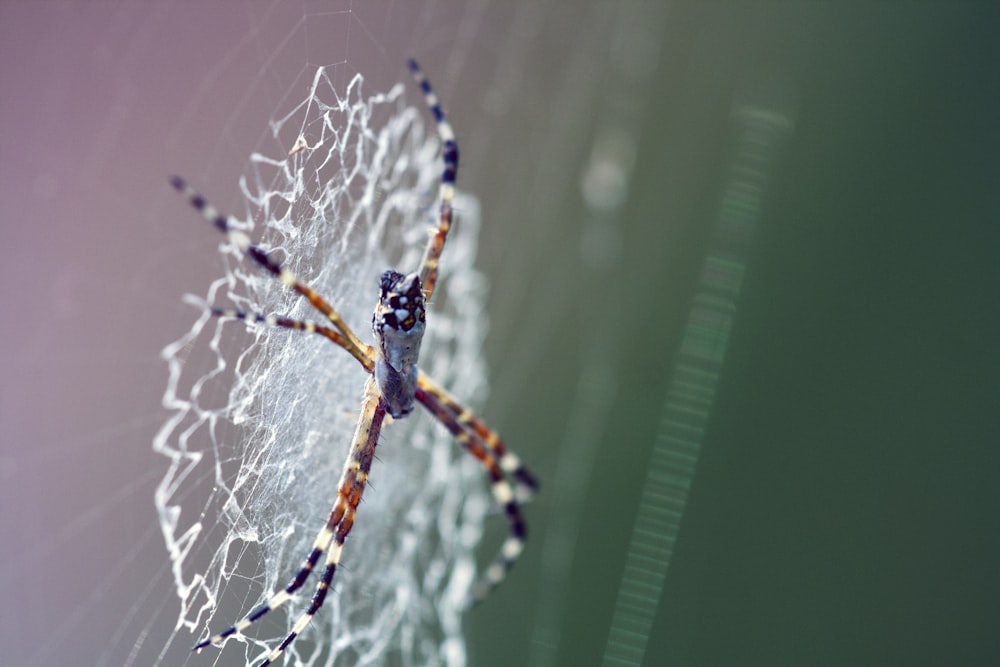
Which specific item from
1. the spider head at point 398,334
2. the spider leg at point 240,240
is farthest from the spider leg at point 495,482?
the spider leg at point 240,240

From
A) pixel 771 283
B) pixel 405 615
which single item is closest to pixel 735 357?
pixel 771 283

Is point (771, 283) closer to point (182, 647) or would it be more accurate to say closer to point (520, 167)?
point (520, 167)

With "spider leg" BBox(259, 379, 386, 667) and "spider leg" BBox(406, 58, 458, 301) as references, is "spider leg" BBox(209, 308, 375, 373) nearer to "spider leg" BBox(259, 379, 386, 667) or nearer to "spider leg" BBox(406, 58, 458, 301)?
"spider leg" BBox(259, 379, 386, 667)

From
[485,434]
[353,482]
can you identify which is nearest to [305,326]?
[353,482]

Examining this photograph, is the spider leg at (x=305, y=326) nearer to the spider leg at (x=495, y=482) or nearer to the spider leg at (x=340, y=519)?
the spider leg at (x=340, y=519)

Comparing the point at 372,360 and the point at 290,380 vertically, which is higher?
the point at 372,360

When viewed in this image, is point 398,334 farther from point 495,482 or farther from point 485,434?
point 495,482

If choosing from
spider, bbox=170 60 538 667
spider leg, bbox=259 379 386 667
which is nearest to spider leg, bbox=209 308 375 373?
spider, bbox=170 60 538 667
